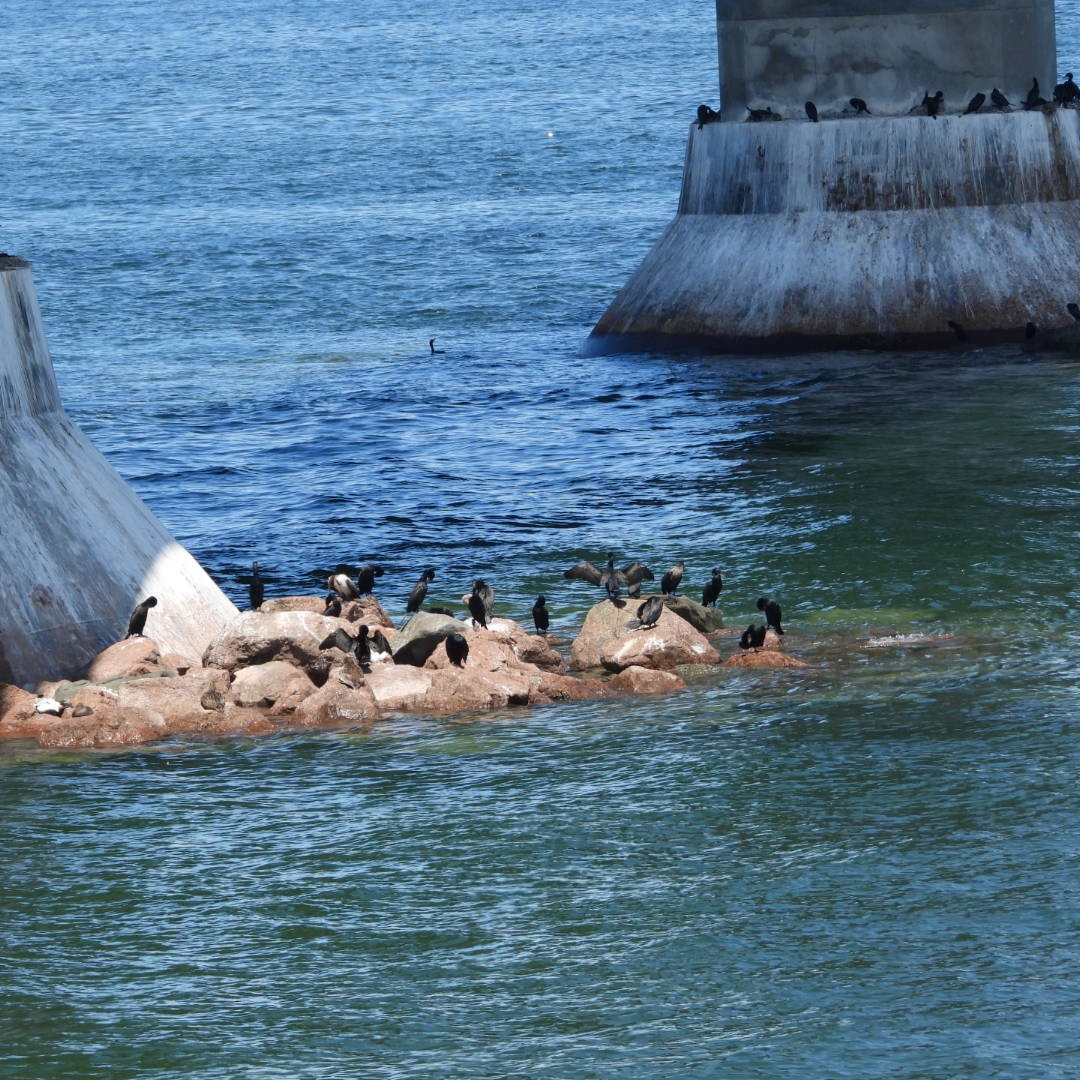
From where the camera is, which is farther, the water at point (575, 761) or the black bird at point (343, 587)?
the black bird at point (343, 587)

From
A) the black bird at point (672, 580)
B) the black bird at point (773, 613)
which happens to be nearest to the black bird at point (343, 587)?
the black bird at point (672, 580)

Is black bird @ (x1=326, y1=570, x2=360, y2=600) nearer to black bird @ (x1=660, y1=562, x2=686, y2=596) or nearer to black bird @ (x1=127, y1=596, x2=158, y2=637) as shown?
black bird @ (x1=127, y1=596, x2=158, y2=637)

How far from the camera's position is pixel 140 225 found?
67.2 meters

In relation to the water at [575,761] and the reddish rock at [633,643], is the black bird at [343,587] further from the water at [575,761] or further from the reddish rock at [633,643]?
the reddish rock at [633,643]

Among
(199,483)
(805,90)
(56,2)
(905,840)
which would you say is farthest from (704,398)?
(56,2)

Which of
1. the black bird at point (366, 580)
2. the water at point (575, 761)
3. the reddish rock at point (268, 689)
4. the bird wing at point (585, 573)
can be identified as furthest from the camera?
the bird wing at point (585, 573)

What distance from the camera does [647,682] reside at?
809 inches

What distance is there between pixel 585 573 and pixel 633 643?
373cm

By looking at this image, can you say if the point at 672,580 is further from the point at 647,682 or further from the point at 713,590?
the point at 647,682

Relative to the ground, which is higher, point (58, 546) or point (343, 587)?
point (58, 546)

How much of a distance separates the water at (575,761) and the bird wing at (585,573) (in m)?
0.24

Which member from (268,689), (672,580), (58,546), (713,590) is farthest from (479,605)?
(58,546)

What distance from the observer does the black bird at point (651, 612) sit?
2098 centimetres

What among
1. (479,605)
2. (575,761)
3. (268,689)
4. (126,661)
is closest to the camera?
(575,761)
